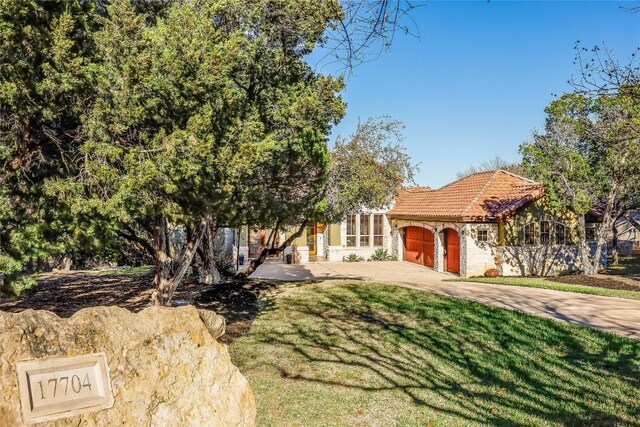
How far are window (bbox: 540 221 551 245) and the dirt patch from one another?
298 cm

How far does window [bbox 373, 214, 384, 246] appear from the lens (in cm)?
2867

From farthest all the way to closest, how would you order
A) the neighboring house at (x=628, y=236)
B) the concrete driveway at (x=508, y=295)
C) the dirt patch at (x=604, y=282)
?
the neighboring house at (x=628, y=236) < the dirt patch at (x=604, y=282) < the concrete driveway at (x=508, y=295)

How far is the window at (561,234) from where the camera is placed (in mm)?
22469

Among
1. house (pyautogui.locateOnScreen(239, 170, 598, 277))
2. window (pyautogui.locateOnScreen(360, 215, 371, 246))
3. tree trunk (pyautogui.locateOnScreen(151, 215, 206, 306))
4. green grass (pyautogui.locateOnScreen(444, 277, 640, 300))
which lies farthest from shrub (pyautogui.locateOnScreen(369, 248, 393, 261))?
tree trunk (pyautogui.locateOnScreen(151, 215, 206, 306))

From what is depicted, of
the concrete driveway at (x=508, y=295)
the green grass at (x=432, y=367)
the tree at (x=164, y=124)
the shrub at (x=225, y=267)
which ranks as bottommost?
the green grass at (x=432, y=367)

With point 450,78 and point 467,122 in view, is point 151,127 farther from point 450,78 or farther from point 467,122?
point 467,122

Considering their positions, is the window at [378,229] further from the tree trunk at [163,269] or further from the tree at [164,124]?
the tree at [164,124]

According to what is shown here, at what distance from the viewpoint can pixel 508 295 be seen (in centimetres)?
1526

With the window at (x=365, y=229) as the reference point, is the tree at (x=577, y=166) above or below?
above

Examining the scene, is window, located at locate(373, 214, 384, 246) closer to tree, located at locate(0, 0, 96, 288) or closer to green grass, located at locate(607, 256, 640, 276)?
green grass, located at locate(607, 256, 640, 276)

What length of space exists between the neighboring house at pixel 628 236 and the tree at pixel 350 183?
25.4 m

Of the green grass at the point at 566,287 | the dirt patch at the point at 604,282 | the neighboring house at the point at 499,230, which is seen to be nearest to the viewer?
the green grass at the point at 566,287

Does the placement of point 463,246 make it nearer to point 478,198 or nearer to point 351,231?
→ point 478,198

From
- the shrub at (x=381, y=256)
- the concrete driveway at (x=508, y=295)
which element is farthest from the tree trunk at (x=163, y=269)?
the shrub at (x=381, y=256)
